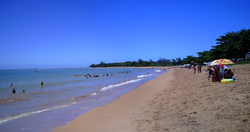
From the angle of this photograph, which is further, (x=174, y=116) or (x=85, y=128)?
(x=85, y=128)

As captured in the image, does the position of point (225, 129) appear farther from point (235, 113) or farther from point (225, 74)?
point (225, 74)

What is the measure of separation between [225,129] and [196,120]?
0.95 m

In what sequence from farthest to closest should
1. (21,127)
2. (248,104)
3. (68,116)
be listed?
(68,116), (21,127), (248,104)

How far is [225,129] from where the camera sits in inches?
141

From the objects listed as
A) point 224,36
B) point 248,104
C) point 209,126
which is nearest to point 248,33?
point 224,36

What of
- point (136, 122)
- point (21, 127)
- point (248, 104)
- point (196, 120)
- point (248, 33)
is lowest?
point (21, 127)

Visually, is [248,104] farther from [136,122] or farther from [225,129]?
[136,122]

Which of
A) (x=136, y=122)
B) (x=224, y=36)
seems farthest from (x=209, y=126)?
(x=224, y=36)

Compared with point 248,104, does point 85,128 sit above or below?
below

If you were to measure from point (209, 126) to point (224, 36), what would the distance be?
151 ft

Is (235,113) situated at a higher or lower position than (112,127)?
higher

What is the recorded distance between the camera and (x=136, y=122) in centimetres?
549

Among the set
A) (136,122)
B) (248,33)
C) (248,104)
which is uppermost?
(248,33)

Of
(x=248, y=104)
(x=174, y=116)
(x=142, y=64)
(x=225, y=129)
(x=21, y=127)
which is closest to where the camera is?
(x=225, y=129)
